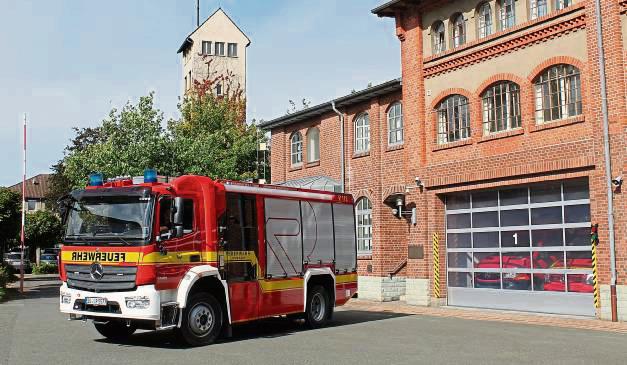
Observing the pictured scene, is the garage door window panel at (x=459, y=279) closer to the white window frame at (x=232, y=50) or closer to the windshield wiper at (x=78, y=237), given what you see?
the windshield wiper at (x=78, y=237)

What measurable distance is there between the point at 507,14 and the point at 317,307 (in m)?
9.48

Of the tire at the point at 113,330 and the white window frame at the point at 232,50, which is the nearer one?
the tire at the point at 113,330

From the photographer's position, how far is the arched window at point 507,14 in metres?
18.9

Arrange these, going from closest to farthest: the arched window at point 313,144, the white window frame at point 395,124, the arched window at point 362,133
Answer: the white window frame at point 395,124 → the arched window at point 362,133 → the arched window at point 313,144

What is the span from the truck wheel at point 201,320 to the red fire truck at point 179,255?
0.02 metres

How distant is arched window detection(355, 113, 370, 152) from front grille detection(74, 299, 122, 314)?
47.3 feet

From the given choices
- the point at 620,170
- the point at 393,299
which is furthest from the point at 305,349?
the point at 393,299

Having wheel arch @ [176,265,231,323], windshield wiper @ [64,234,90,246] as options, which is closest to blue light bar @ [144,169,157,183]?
windshield wiper @ [64,234,90,246]

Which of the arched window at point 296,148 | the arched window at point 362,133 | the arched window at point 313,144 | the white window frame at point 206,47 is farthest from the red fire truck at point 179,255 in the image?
the white window frame at point 206,47

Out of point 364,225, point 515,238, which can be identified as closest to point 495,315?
point 515,238

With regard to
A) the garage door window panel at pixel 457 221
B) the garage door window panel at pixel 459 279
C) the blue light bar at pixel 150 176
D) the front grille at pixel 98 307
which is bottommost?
the garage door window panel at pixel 459 279

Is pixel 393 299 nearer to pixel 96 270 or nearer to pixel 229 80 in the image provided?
pixel 96 270

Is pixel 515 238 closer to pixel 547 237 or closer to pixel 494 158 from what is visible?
pixel 547 237

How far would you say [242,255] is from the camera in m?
13.2
